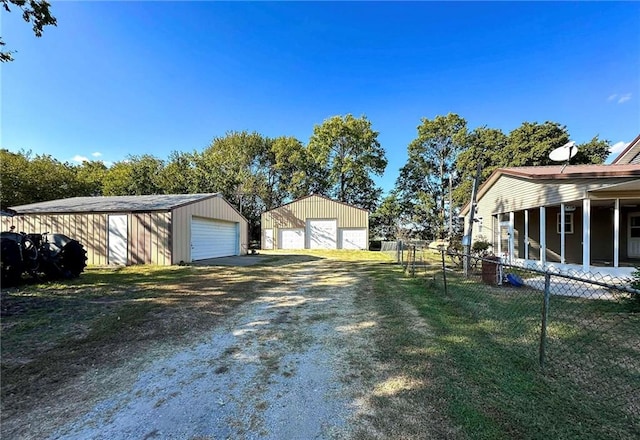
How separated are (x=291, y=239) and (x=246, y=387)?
930 inches

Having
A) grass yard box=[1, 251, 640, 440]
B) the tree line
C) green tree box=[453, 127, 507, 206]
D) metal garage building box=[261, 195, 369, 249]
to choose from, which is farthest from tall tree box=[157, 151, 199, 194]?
green tree box=[453, 127, 507, 206]

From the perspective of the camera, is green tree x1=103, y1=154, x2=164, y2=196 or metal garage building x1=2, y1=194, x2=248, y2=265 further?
green tree x1=103, y1=154, x2=164, y2=196

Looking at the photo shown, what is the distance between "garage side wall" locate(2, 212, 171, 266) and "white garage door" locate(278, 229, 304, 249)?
14.5 metres

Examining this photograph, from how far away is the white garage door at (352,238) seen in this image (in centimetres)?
2552

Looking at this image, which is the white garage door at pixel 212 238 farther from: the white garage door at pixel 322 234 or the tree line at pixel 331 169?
the tree line at pixel 331 169

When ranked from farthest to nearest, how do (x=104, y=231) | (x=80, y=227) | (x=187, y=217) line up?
1. (x=187, y=217)
2. (x=80, y=227)
3. (x=104, y=231)

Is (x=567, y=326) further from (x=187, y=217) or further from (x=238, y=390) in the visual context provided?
(x=187, y=217)

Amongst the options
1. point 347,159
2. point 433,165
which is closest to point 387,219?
point 433,165

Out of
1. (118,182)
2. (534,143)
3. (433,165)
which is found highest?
(534,143)

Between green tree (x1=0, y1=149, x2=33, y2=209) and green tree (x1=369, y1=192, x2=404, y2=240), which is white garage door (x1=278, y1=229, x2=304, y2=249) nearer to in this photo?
green tree (x1=369, y1=192, x2=404, y2=240)

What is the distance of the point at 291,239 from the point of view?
26.4 meters

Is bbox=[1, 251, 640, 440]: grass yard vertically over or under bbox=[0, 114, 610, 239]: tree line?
under

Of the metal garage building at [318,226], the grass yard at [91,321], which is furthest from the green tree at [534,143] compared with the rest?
the grass yard at [91,321]

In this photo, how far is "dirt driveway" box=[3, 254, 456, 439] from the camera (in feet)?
7.27
